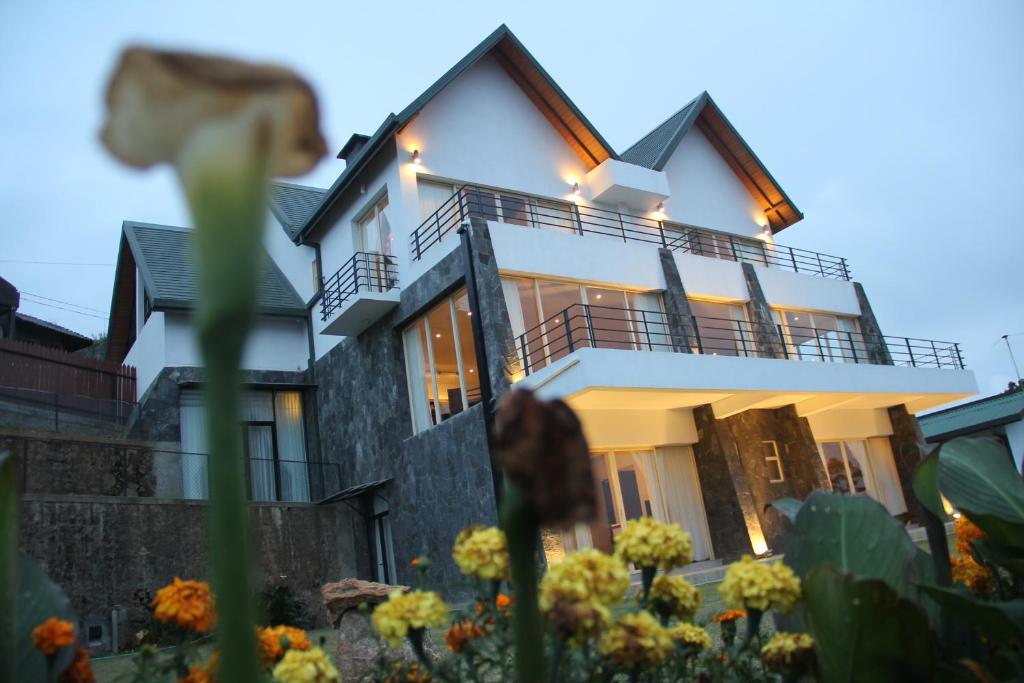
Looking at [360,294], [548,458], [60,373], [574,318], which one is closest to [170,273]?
[60,373]

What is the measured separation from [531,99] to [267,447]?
923cm

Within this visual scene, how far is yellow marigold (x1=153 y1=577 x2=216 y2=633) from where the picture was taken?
141 cm

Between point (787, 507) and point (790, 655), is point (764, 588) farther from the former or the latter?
point (787, 507)

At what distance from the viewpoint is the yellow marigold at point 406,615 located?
142 cm

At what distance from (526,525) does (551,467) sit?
95mm

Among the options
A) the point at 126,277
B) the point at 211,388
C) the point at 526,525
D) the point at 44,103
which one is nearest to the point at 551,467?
the point at 526,525

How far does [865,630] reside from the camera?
1362mm

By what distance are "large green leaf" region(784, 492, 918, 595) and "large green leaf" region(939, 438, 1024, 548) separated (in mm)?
227

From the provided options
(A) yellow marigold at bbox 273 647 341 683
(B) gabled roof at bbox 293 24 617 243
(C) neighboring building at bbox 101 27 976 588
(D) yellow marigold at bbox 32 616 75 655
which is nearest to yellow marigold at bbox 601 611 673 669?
(A) yellow marigold at bbox 273 647 341 683

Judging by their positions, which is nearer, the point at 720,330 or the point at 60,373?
the point at 60,373

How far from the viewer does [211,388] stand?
23.2 inches

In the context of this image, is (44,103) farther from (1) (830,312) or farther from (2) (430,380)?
(1) (830,312)

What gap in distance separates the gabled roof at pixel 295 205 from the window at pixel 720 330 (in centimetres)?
857

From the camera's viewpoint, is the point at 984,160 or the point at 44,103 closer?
the point at 44,103
